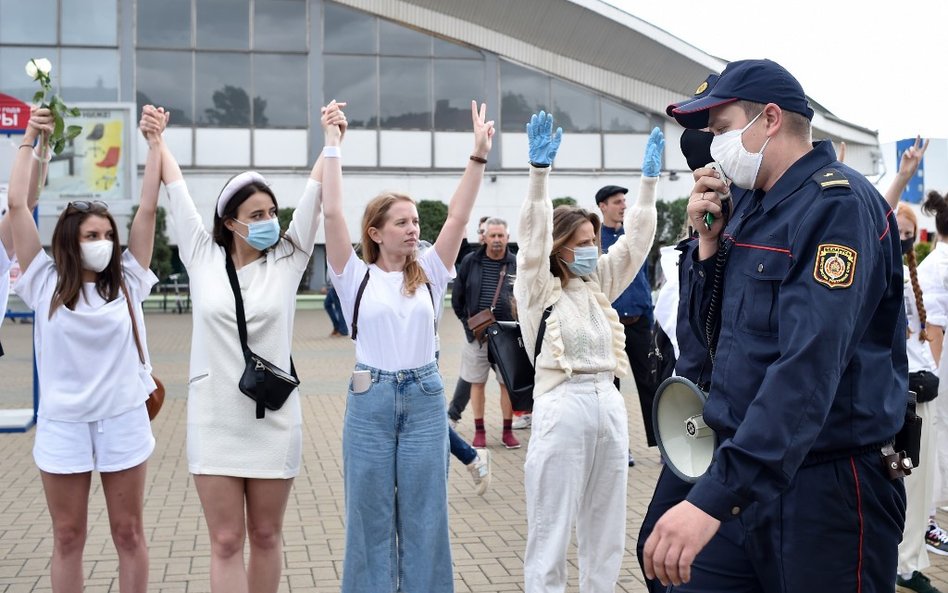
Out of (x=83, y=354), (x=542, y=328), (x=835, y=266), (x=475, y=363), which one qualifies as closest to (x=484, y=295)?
(x=475, y=363)

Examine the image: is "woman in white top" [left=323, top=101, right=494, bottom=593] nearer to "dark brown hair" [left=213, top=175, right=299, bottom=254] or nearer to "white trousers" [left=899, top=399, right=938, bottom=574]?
"dark brown hair" [left=213, top=175, right=299, bottom=254]

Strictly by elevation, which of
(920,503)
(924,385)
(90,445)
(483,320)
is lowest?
(920,503)

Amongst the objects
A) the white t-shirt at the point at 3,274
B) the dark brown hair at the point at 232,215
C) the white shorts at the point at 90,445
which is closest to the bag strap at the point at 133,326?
the white shorts at the point at 90,445

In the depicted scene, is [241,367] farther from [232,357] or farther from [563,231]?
[563,231]

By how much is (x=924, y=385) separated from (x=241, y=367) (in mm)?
3636

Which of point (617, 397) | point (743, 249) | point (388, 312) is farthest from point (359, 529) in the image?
point (743, 249)

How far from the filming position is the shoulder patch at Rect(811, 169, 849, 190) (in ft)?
8.34

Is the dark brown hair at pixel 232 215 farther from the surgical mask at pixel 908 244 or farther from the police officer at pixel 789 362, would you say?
the surgical mask at pixel 908 244

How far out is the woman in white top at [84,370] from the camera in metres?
4.59

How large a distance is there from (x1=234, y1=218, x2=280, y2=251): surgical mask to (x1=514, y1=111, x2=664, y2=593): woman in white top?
1.14m

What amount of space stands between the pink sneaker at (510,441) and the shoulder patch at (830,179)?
7.06 metres

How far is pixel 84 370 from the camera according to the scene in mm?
4656

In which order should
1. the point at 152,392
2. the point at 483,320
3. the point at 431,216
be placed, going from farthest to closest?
the point at 431,216 → the point at 483,320 → the point at 152,392

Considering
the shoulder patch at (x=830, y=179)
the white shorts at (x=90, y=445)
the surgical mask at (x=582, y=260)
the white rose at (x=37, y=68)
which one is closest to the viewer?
the shoulder patch at (x=830, y=179)
